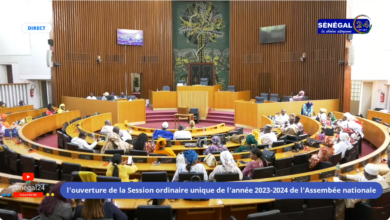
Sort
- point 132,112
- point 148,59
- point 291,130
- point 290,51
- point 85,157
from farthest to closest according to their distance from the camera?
point 148,59 → point 290,51 → point 132,112 → point 291,130 → point 85,157

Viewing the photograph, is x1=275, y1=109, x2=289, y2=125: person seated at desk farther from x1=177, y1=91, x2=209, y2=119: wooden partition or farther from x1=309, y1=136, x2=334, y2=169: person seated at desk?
x1=309, y1=136, x2=334, y2=169: person seated at desk

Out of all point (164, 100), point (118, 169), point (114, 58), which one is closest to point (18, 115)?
point (164, 100)

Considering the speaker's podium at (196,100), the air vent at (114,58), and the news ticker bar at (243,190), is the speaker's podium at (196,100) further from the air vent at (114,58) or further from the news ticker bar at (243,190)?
the news ticker bar at (243,190)

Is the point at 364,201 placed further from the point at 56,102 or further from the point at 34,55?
the point at 34,55

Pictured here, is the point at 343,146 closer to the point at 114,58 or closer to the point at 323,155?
the point at 323,155

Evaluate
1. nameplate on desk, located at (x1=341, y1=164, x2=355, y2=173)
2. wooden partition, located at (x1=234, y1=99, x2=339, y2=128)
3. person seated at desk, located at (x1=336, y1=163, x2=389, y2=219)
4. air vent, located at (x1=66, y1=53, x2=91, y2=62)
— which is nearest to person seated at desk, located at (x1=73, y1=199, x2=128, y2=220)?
person seated at desk, located at (x1=336, y1=163, x2=389, y2=219)

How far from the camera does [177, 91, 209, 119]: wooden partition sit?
46.9 feet

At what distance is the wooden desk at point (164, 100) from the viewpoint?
50.2ft

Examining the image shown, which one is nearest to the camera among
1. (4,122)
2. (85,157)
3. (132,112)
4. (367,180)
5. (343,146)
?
(367,180)

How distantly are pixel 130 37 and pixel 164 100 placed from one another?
14.5ft

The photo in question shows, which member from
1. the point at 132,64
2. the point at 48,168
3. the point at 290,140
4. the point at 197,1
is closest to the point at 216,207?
the point at 48,168

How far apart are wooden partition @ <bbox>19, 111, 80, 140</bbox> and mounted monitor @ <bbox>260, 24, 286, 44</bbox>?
10.2 metres

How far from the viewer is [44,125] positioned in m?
10.9

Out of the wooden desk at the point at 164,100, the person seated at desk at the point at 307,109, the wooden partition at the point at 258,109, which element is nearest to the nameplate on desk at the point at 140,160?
the wooden partition at the point at 258,109
